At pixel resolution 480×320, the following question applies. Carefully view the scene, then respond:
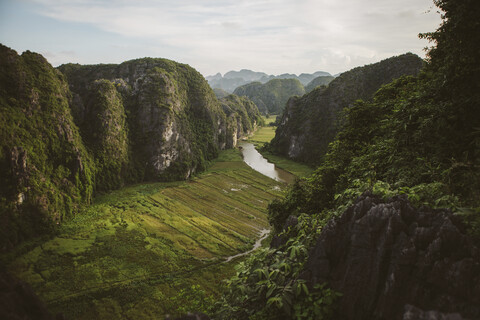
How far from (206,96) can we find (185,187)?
6263cm

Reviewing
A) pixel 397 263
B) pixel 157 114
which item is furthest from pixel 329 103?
pixel 397 263

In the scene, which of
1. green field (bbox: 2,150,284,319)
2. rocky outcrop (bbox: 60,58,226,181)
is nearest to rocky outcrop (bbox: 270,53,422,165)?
rocky outcrop (bbox: 60,58,226,181)

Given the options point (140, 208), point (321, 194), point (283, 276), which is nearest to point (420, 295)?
point (283, 276)

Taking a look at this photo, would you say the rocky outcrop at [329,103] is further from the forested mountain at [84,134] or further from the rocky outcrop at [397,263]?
the rocky outcrop at [397,263]

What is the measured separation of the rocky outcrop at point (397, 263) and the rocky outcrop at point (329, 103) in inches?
3589

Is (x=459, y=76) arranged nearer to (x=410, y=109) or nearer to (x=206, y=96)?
(x=410, y=109)

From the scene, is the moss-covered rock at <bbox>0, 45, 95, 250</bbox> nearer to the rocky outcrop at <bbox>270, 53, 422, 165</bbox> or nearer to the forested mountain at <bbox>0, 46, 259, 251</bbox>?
the forested mountain at <bbox>0, 46, 259, 251</bbox>

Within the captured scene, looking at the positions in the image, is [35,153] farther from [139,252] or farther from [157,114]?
[157,114]

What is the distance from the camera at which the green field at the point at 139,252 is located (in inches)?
1086

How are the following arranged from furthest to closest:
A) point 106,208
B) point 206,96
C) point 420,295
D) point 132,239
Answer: point 206,96 → point 106,208 → point 132,239 → point 420,295

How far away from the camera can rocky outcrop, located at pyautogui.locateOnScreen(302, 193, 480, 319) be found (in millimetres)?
5570

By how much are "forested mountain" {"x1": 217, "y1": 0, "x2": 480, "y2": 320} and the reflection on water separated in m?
68.2

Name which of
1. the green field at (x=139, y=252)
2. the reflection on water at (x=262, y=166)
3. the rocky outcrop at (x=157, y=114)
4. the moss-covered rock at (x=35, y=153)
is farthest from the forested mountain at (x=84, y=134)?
the reflection on water at (x=262, y=166)

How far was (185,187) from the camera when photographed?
229ft
